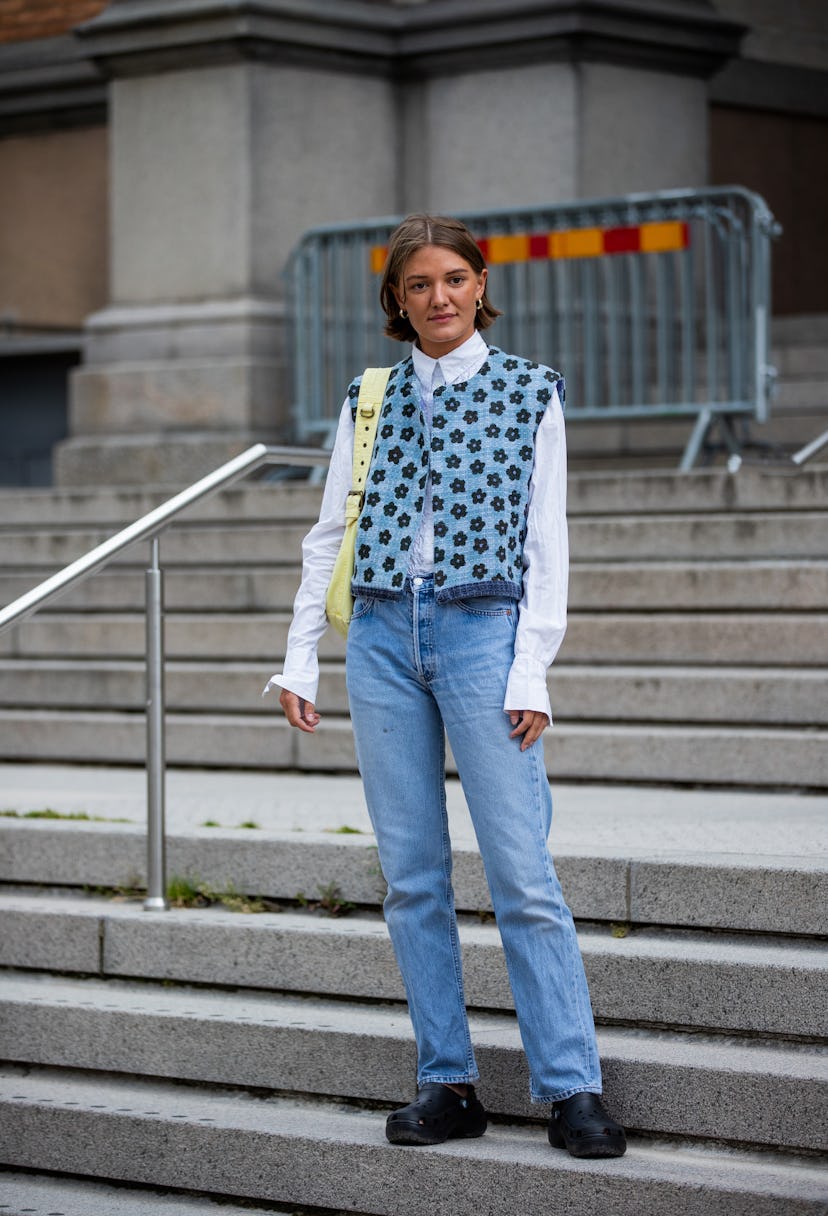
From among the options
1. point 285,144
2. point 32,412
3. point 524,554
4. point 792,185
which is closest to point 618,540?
point 524,554

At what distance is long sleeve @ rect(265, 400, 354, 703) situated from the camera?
12.8ft

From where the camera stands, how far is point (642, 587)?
6.62 metres

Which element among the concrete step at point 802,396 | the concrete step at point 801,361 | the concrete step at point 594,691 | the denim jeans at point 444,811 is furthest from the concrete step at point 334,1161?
the concrete step at point 801,361

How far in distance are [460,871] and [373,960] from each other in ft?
0.99

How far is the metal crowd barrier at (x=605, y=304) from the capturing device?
8.45 metres

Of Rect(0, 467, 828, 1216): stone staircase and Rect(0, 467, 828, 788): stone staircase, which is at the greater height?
Rect(0, 467, 828, 788): stone staircase

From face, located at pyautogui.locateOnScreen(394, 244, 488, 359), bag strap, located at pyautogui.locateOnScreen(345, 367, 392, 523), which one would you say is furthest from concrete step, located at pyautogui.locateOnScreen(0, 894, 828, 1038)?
face, located at pyautogui.locateOnScreen(394, 244, 488, 359)

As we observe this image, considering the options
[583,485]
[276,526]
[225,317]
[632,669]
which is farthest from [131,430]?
[632,669]

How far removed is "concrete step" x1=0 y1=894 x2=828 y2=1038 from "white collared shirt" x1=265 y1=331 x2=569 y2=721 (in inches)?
35.4

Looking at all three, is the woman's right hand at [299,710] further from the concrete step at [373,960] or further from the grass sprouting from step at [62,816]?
the grass sprouting from step at [62,816]

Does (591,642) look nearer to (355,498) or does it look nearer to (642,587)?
(642,587)

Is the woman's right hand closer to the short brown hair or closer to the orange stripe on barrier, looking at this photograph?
the short brown hair

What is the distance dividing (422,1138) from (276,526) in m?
3.94

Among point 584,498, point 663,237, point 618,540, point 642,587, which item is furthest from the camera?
point 663,237
